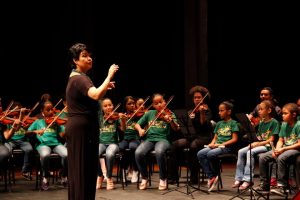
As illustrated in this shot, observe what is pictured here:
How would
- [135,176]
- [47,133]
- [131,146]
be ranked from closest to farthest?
[47,133]
[131,146]
[135,176]

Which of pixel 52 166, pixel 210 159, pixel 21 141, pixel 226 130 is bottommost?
pixel 52 166

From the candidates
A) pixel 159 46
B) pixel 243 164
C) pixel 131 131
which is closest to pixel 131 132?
pixel 131 131

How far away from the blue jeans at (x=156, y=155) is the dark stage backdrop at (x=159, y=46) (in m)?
1.85

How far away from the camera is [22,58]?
9.18 m

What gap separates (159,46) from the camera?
33.1ft

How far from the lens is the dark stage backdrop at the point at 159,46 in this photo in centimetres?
911

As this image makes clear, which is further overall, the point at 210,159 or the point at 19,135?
the point at 19,135

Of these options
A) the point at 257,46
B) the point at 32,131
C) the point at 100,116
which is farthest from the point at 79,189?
the point at 257,46

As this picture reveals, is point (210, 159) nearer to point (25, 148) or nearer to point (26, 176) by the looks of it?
point (25, 148)

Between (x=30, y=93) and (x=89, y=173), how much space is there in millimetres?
5319

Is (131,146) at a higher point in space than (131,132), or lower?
lower

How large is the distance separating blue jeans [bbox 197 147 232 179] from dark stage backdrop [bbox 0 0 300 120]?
2.07 m

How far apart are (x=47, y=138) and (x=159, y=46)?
3.52 metres

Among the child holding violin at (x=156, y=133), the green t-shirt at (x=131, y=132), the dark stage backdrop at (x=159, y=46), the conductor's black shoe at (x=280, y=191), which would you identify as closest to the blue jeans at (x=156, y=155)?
the child holding violin at (x=156, y=133)
